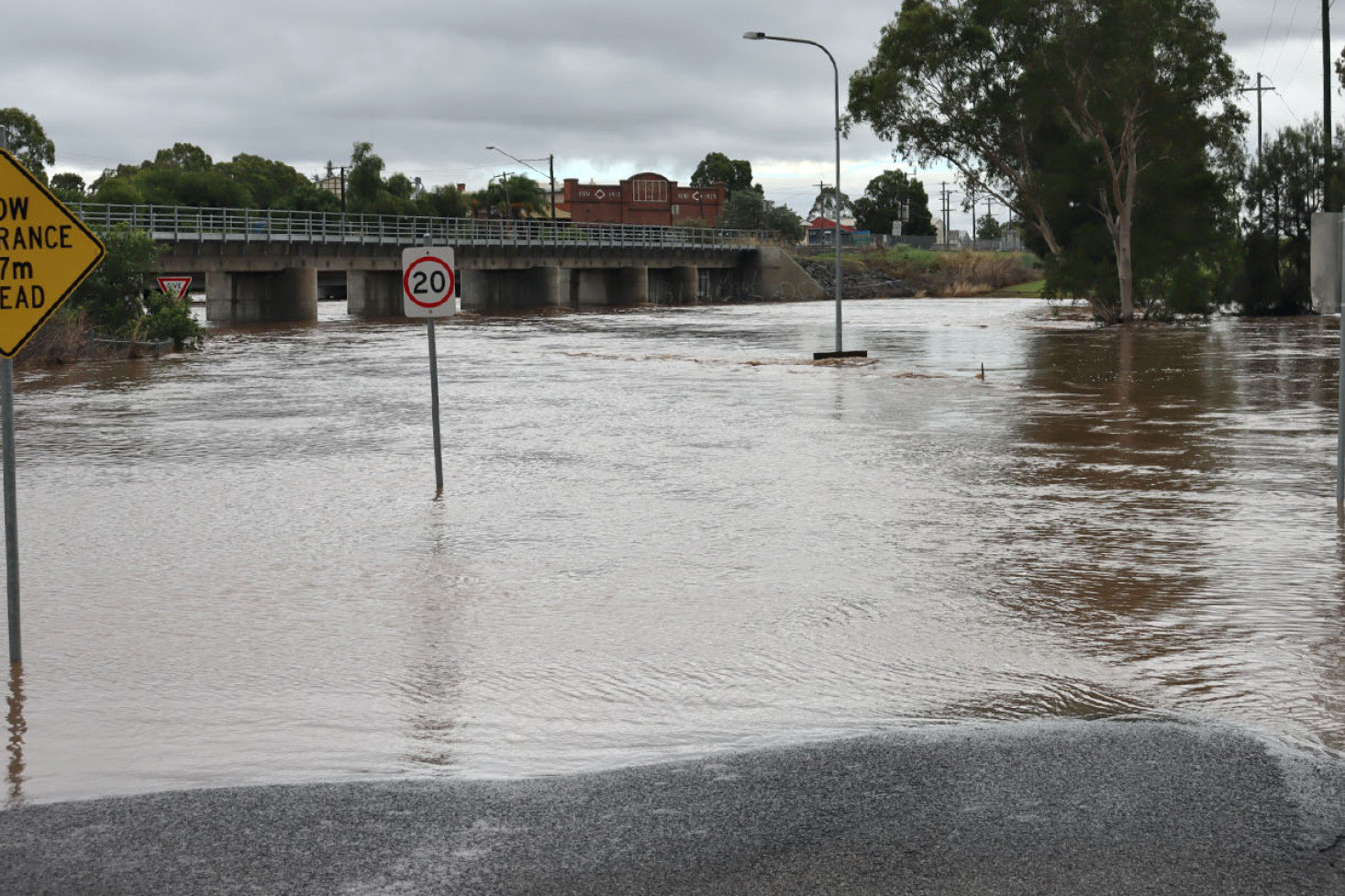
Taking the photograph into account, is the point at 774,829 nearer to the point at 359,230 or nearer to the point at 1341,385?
the point at 1341,385

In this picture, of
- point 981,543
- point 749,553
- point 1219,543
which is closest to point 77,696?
point 749,553

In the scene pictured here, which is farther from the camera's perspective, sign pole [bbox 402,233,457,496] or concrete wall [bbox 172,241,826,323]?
concrete wall [bbox 172,241,826,323]

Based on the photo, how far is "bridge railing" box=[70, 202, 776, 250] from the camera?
62562 mm

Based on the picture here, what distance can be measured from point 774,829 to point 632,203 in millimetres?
161767

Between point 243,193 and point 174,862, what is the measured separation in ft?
347

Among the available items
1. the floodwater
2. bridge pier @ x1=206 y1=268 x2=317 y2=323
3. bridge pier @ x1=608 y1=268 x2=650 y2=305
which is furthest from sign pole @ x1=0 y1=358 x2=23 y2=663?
bridge pier @ x1=608 y1=268 x2=650 y2=305

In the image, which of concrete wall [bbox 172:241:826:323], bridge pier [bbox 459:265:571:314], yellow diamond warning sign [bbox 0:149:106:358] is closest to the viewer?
yellow diamond warning sign [bbox 0:149:106:358]

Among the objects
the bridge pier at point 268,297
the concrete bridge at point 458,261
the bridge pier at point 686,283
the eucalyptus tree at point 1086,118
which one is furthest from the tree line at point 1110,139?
the bridge pier at point 686,283

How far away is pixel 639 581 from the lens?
1045cm

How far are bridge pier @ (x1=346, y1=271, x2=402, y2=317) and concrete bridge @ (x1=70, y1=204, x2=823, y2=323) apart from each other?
0.07 m

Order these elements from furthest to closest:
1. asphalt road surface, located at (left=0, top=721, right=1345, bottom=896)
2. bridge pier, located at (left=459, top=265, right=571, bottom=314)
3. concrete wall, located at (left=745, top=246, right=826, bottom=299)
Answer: concrete wall, located at (left=745, top=246, right=826, bottom=299), bridge pier, located at (left=459, top=265, right=571, bottom=314), asphalt road surface, located at (left=0, top=721, right=1345, bottom=896)

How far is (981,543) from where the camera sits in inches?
462

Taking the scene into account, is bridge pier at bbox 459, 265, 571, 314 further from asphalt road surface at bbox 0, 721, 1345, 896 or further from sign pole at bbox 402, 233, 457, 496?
asphalt road surface at bbox 0, 721, 1345, 896

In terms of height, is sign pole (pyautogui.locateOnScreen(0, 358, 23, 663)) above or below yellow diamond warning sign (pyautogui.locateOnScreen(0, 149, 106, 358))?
below
